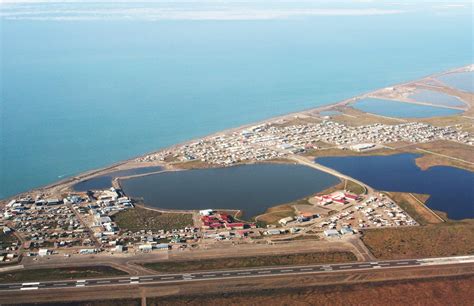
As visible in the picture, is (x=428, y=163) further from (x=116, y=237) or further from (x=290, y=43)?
(x=290, y=43)

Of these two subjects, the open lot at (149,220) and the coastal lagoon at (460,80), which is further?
the coastal lagoon at (460,80)

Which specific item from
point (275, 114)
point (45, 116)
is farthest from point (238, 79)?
point (45, 116)

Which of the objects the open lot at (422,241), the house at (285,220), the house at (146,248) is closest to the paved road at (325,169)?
the open lot at (422,241)

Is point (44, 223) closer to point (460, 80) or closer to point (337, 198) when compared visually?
point (337, 198)

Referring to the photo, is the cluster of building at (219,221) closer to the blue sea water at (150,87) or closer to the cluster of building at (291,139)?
the cluster of building at (291,139)

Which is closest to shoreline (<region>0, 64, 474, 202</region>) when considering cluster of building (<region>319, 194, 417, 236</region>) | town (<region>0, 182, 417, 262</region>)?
town (<region>0, 182, 417, 262</region>)

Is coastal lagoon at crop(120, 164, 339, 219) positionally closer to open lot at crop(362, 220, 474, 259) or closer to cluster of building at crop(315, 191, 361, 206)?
cluster of building at crop(315, 191, 361, 206)

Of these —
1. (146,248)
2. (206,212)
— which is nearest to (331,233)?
(206,212)
